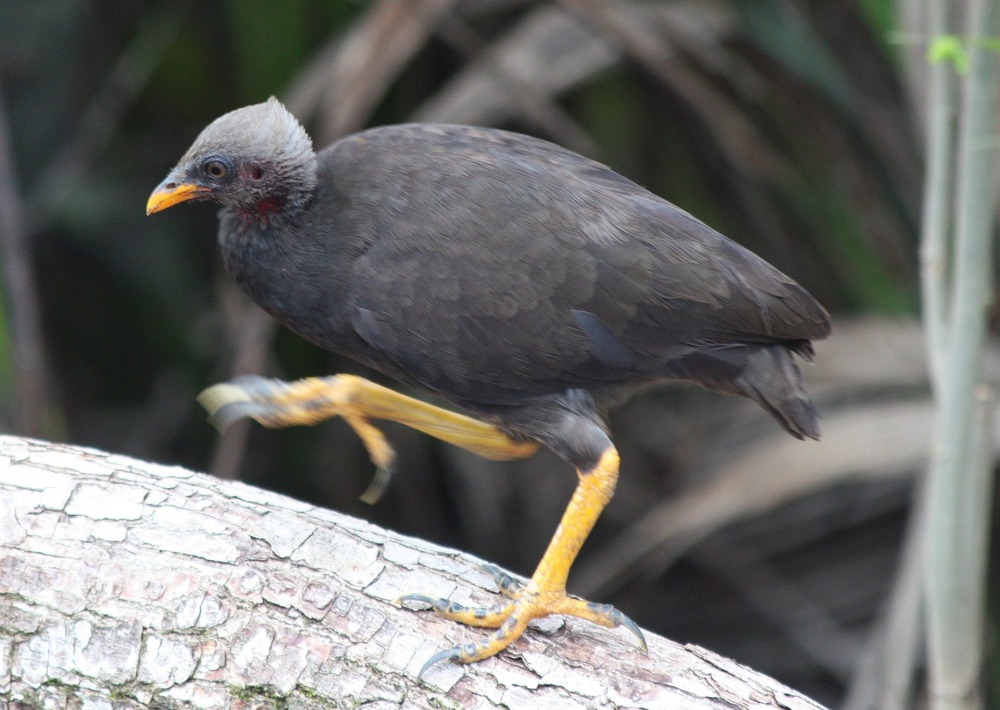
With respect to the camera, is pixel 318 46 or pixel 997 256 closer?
pixel 997 256

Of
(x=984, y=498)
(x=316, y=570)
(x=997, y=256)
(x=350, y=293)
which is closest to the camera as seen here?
(x=316, y=570)

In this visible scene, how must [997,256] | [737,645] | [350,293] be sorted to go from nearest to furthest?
[350,293]
[997,256]
[737,645]

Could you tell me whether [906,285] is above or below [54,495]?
above

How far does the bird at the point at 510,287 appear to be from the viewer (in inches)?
126

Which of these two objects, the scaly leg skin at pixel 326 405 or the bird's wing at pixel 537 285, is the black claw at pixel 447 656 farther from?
the scaly leg skin at pixel 326 405

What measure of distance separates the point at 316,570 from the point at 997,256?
3701 mm

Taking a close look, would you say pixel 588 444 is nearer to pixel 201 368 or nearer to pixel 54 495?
pixel 54 495

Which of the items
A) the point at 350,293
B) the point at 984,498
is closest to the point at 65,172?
the point at 350,293

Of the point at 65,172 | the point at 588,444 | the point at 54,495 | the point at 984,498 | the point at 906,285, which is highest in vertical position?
the point at 906,285

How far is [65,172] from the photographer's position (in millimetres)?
5754

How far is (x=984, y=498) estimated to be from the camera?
360 centimetres

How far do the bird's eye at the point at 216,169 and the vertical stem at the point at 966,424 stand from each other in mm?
2282

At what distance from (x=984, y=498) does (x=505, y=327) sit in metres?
1.71

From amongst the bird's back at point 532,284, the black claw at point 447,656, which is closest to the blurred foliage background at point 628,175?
the bird's back at point 532,284
